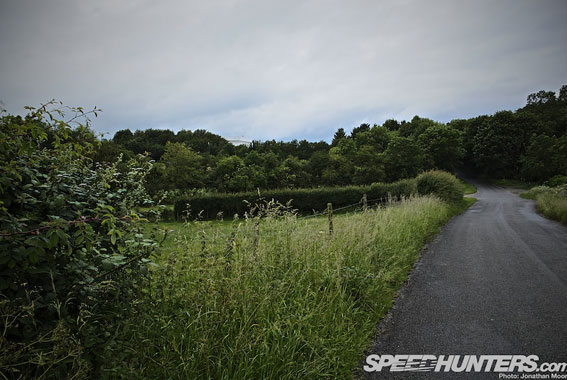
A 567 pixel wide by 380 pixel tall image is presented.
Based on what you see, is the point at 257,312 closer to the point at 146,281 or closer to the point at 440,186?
the point at 146,281

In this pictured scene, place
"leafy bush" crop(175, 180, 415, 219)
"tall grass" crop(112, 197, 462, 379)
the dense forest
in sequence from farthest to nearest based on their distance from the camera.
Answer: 1. the dense forest
2. "leafy bush" crop(175, 180, 415, 219)
3. "tall grass" crop(112, 197, 462, 379)

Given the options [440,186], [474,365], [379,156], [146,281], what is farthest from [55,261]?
[379,156]

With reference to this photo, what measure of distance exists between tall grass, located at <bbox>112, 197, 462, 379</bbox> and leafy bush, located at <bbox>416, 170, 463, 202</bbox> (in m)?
17.8

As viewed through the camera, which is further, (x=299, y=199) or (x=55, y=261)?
(x=299, y=199)

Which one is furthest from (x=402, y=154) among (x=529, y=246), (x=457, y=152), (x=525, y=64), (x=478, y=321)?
(x=478, y=321)

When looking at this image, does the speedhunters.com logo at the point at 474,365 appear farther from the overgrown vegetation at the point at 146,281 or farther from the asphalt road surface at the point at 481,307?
the overgrown vegetation at the point at 146,281

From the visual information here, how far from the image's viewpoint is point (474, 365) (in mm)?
3021

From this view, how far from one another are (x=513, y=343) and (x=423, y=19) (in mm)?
17902

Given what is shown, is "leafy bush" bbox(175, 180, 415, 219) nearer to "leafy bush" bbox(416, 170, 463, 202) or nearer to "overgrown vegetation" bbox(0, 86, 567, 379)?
"leafy bush" bbox(416, 170, 463, 202)

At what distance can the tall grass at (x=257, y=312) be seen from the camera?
2.41 meters

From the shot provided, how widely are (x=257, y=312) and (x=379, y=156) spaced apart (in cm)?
4537

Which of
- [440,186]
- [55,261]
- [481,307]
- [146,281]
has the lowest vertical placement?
[481,307]

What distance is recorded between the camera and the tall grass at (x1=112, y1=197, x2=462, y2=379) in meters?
2.41

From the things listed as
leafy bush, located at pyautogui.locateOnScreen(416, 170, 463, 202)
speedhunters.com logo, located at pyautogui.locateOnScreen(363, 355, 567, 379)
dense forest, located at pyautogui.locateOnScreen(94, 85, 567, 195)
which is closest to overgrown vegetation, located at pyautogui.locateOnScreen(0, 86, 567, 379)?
speedhunters.com logo, located at pyautogui.locateOnScreen(363, 355, 567, 379)
